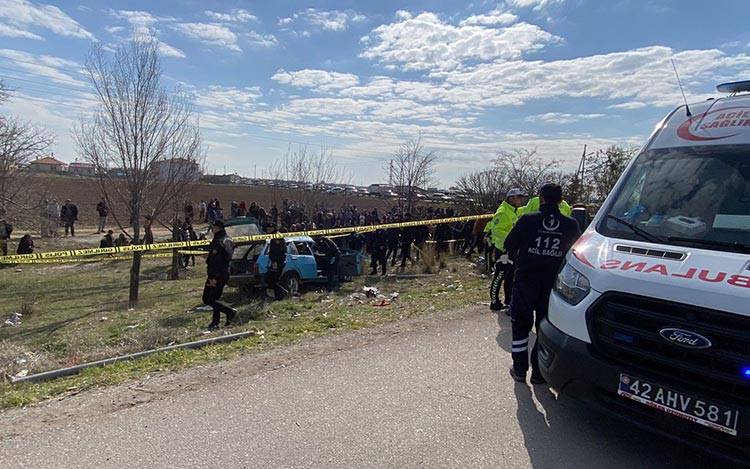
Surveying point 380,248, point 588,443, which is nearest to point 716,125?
point 588,443

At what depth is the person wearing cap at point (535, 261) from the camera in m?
4.27

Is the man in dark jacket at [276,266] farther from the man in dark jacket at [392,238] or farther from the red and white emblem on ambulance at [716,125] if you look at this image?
the red and white emblem on ambulance at [716,125]

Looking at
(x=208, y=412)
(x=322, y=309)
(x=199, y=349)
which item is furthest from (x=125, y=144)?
(x=208, y=412)

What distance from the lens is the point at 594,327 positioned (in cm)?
312

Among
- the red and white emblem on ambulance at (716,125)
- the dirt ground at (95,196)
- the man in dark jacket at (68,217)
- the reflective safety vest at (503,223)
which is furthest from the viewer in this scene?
the man in dark jacket at (68,217)

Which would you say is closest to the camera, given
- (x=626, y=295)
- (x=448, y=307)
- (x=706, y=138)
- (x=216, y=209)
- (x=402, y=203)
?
(x=626, y=295)

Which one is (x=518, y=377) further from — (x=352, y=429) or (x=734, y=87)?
(x=734, y=87)

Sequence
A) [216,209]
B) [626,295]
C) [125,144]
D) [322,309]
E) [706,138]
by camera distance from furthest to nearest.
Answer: [216,209] → [125,144] → [322,309] → [706,138] → [626,295]

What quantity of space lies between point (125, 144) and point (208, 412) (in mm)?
9695

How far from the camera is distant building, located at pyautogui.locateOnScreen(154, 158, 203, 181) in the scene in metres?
12.4

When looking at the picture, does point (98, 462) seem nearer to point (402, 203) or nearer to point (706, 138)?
point (706, 138)

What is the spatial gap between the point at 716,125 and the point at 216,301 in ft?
22.9

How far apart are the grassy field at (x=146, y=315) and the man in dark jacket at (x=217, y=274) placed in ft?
1.09

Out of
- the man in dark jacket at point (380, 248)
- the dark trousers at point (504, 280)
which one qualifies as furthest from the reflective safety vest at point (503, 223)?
the man in dark jacket at point (380, 248)
